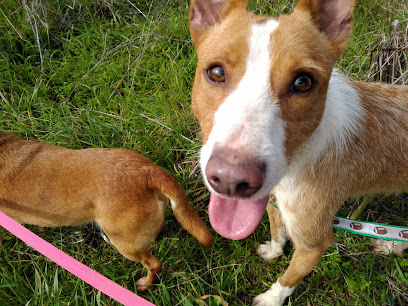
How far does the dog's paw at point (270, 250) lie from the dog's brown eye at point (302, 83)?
5.66 feet

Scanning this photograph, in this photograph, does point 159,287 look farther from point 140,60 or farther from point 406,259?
point 140,60

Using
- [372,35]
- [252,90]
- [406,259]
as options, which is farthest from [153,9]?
[406,259]

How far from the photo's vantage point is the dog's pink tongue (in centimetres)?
195

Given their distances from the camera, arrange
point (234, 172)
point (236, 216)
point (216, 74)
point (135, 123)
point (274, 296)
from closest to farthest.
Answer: point (234, 172)
point (216, 74)
point (236, 216)
point (274, 296)
point (135, 123)

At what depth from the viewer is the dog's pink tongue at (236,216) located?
1.95 m

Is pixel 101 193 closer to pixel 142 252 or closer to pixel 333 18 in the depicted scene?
pixel 142 252

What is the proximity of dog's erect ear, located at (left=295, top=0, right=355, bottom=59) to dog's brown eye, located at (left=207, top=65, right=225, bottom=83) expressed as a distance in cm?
69

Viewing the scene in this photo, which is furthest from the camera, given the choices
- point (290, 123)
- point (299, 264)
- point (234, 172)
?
point (299, 264)

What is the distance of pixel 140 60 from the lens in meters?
4.24

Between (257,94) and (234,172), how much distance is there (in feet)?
1.57

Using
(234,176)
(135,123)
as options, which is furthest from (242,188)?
(135,123)

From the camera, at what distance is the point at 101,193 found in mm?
2400

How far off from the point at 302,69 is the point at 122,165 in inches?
61.5

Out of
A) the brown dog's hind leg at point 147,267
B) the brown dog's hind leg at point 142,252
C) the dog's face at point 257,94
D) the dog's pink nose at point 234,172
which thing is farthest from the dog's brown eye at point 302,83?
the brown dog's hind leg at point 147,267
